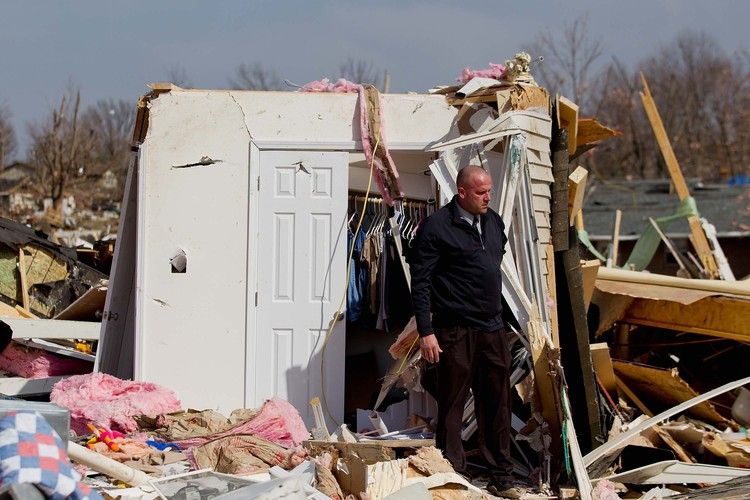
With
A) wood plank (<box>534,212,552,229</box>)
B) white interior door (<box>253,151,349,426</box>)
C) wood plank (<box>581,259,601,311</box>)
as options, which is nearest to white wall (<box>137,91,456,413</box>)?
white interior door (<box>253,151,349,426</box>)

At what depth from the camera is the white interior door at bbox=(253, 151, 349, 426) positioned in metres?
8.45

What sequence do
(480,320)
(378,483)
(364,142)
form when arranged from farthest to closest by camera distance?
(364,142), (480,320), (378,483)

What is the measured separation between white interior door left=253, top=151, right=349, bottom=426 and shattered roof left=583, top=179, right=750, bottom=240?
18125 millimetres

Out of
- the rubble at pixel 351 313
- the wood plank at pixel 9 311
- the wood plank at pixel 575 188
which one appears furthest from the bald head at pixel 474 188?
the wood plank at pixel 9 311

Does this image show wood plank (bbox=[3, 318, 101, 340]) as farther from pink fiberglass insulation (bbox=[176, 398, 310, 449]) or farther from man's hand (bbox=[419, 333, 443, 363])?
man's hand (bbox=[419, 333, 443, 363])

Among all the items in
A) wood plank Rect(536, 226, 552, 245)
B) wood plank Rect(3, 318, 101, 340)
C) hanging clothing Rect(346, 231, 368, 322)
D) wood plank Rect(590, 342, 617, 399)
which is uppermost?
wood plank Rect(536, 226, 552, 245)

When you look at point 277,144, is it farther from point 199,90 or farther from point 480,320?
point 480,320

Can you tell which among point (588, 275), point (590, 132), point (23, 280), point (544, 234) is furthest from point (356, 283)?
point (23, 280)

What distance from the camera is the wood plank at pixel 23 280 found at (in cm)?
1142

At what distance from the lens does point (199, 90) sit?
335 inches

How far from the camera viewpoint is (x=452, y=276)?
6.90 m

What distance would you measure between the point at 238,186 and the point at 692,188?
2789 centimetres

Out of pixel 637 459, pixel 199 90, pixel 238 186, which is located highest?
pixel 199 90

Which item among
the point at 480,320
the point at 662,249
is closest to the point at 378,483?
the point at 480,320
